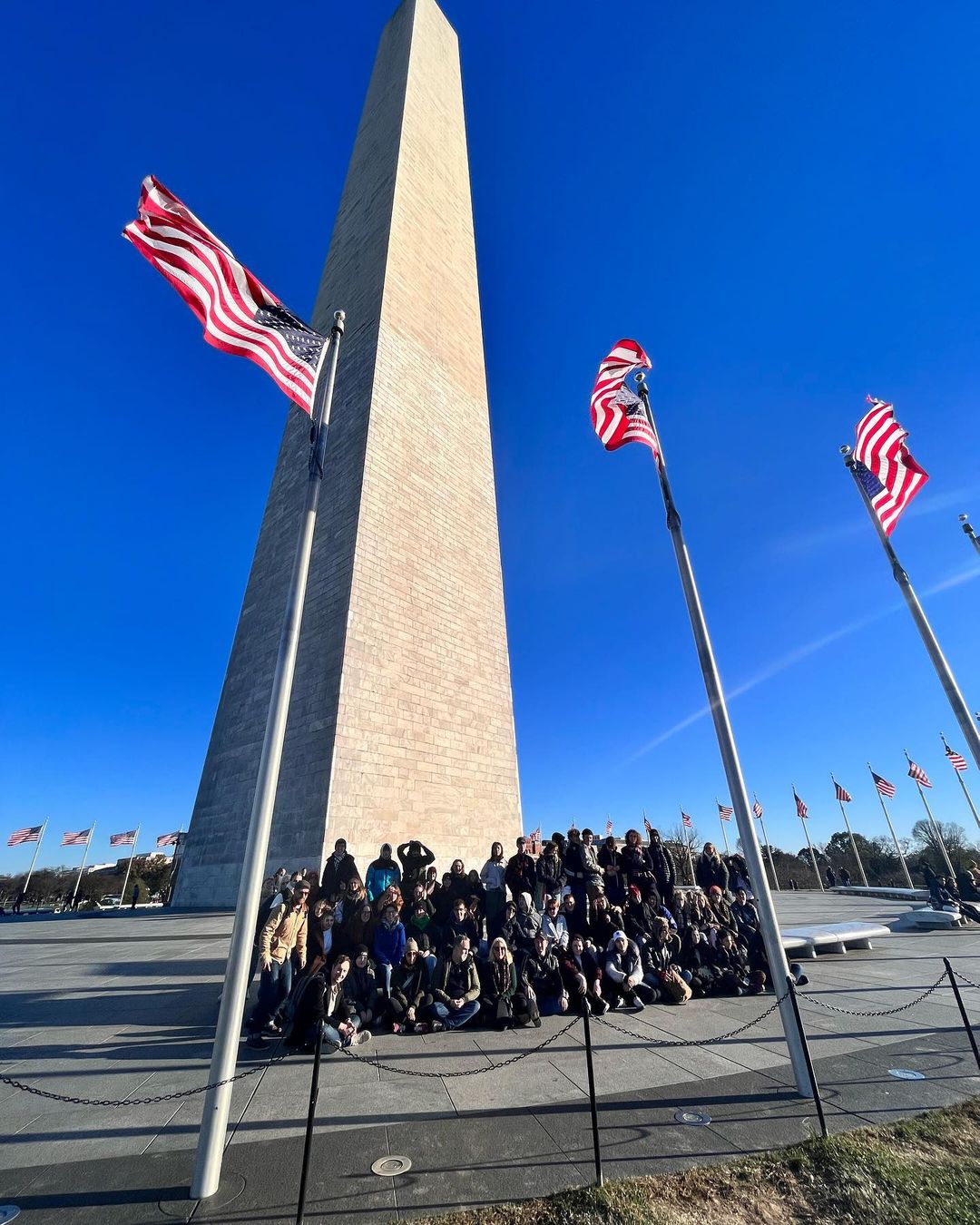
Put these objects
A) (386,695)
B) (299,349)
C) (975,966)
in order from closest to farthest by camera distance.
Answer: (299,349)
(975,966)
(386,695)

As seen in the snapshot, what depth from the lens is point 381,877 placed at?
11.0 metres

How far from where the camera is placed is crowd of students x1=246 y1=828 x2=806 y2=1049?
6.88 metres

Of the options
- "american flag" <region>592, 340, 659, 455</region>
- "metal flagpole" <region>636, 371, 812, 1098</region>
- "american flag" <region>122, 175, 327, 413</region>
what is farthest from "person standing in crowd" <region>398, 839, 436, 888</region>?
"american flag" <region>122, 175, 327, 413</region>

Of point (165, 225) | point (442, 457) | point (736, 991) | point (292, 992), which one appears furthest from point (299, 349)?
point (442, 457)

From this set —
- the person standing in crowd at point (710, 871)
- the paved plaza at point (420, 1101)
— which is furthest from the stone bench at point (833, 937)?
the paved plaza at point (420, 1101)

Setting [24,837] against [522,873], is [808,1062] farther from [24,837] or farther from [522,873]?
[24,837]

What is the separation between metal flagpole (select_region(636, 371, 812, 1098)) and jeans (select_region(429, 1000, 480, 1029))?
369cm

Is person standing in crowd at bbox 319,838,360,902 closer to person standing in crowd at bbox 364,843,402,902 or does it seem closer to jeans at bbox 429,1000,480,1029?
person standing in crowd at bbox 364,843,402,902

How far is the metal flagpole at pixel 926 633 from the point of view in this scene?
8.79 meters

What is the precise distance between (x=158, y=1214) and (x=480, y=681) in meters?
15.8

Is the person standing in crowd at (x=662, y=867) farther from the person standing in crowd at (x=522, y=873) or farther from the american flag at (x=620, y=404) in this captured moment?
the american flag at (x=620, y=404)

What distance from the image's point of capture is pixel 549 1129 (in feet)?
14.5

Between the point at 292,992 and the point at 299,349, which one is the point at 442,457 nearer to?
the point at 299,349

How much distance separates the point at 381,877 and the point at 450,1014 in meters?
4.20
